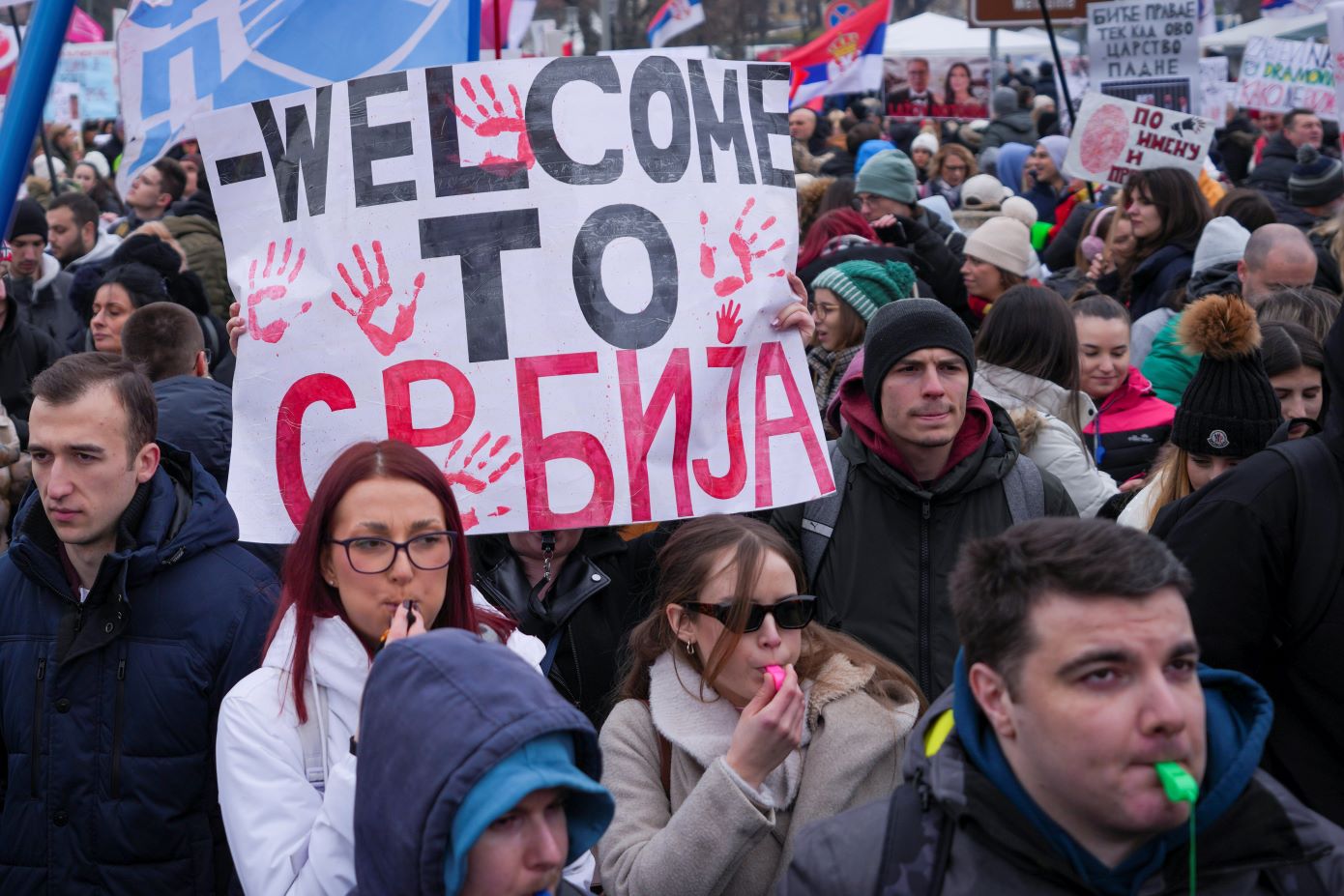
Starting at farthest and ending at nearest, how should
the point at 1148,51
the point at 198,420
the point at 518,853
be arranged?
the point at 1148,51 < the point at 198,420 < the point at 518,853

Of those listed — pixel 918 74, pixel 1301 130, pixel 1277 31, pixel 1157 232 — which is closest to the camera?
pixel 1157 232

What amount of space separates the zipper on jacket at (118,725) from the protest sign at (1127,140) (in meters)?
7.39

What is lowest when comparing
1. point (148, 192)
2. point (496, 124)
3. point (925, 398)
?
point (925, 398)

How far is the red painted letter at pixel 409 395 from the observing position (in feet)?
12.6

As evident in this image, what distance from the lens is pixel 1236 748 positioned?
7.14ft

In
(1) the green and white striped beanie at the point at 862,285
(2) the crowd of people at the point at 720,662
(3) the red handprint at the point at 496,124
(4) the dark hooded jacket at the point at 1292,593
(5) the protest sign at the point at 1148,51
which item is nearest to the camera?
(2) the crowd of people at the point at 720,662

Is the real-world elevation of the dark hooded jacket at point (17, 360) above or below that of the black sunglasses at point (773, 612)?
below

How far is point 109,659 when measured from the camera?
10.9 feet

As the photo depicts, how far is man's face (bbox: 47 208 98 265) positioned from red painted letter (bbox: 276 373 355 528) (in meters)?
6.91

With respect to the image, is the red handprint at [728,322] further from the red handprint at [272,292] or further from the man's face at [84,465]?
the man's face at [84,465]

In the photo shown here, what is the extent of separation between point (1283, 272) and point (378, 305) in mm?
3916

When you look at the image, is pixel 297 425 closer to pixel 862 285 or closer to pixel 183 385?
pixel 183 385

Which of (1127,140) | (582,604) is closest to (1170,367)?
(582,604)

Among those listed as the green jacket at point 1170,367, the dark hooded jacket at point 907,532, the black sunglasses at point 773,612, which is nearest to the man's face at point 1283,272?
the green jacket at point 1170,367
